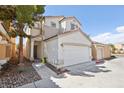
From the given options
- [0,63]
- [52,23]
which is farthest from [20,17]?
[52,23]

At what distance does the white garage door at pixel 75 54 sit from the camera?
43.1 feet

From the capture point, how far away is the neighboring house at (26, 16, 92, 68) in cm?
1295

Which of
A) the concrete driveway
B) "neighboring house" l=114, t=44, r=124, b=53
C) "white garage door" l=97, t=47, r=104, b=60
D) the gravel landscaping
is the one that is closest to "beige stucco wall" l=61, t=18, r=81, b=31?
"white garage door" l=97, t=47, r=104, b=60

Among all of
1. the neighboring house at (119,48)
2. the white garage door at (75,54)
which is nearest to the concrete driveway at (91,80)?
the white garage door at (75,54)

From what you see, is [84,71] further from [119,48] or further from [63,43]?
[119,48]

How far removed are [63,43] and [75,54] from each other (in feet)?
7.09

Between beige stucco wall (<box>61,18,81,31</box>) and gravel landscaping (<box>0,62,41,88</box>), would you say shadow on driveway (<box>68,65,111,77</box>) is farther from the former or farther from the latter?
beige stucco wall (<box>61,18,81,31</box>)

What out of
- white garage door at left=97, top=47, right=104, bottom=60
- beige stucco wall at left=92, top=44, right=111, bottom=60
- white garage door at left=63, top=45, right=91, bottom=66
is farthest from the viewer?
white garage door at left=97, top=47, right=104, bottom=60

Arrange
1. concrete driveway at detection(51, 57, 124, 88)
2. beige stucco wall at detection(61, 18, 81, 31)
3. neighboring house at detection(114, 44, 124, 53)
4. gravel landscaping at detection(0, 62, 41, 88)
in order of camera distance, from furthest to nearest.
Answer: neighboring house at detection(114, 44, 124, 53), beige stucco wall at detection(61, 18, 81, 31), gravel landscaping at detection(0, 62, 41, 88), concrete driveway at detection(51, 57, 124, 88)

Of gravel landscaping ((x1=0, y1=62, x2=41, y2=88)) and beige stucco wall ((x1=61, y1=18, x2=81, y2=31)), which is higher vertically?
beige stucco wall ((x1=61, y1=18, x2=81, y2=31))

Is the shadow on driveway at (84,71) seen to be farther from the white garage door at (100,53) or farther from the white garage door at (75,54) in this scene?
the white garage door at (100,53)

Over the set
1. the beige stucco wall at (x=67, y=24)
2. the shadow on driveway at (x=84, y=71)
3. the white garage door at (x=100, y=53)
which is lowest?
the shadow on driveway at (x=84, y=71)

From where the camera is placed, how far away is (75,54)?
14141 millimetres
